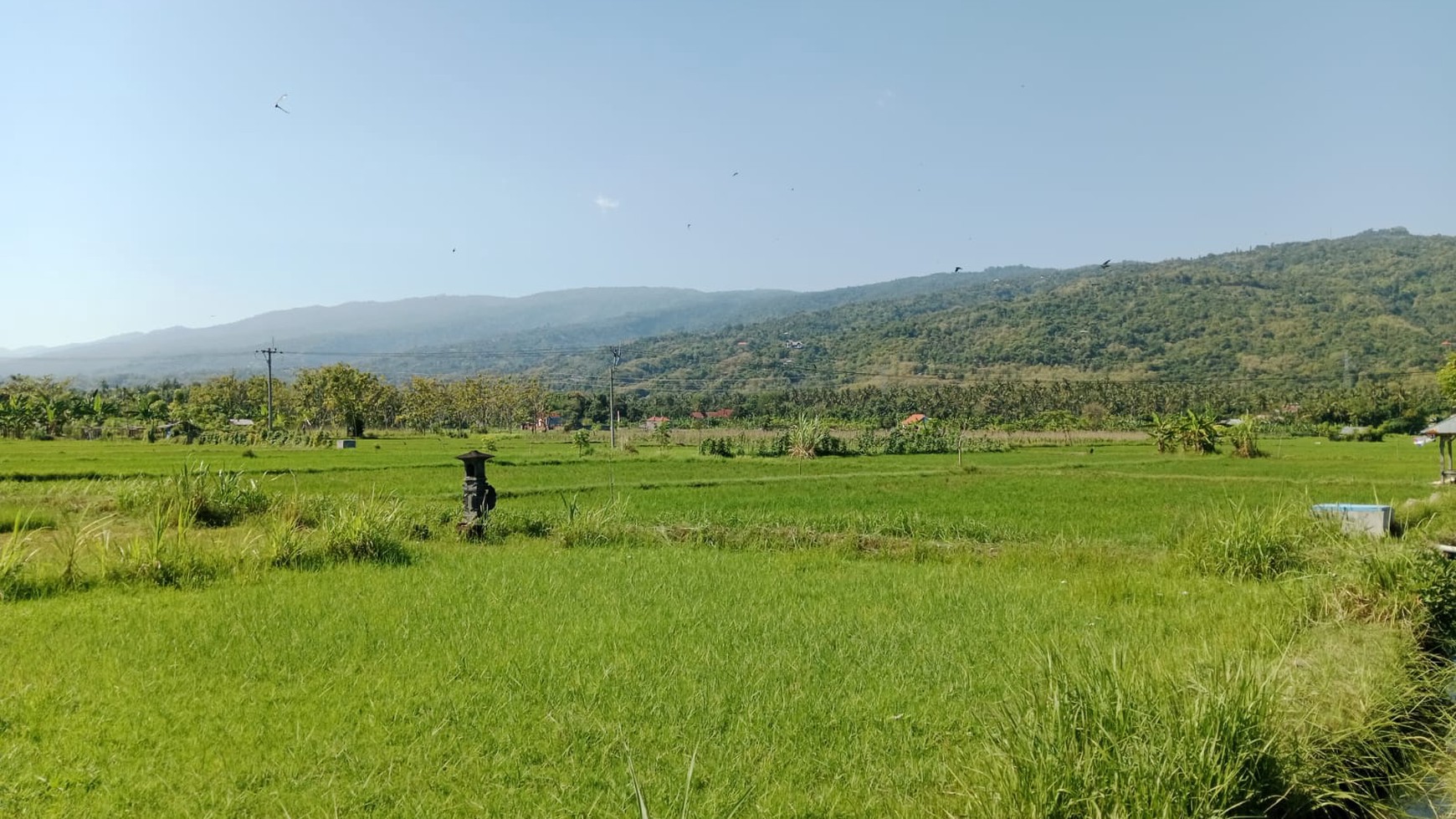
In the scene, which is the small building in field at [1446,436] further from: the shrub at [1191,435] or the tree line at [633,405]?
the tree line at [633,405]

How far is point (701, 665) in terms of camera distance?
6.16 m

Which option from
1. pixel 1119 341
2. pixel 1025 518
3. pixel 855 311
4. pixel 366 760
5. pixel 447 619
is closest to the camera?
pixel 366 760

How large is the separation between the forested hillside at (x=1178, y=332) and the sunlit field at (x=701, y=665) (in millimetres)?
74827

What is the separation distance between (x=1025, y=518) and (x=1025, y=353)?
8663 cm

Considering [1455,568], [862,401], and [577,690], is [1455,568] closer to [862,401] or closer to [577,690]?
[577,690]

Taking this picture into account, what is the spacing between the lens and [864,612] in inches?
310

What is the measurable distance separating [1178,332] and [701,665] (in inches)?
4000

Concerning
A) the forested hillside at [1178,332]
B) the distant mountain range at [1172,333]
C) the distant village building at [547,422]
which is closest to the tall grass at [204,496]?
the distant village building at [547,422]

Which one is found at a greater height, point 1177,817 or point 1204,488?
point 1177,817

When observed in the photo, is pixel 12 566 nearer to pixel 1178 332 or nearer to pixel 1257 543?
pixel 1257 543

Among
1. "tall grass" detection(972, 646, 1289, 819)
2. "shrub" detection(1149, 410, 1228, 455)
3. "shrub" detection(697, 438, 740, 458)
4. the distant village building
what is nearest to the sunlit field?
"tall grass" detection(972, 646, 1289, 819)

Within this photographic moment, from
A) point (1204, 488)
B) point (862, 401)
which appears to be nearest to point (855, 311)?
point (862, 401)

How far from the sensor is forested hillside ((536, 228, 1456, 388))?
82125 millimetres

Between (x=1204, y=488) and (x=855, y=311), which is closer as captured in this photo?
(x=1204, y=488)
